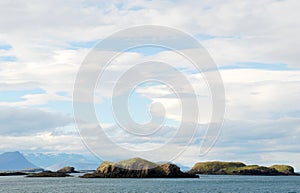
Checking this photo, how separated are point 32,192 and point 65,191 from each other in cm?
1005

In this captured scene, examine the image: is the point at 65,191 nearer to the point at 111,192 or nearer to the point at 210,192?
the point at 111,192

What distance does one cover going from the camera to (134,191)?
144 metres

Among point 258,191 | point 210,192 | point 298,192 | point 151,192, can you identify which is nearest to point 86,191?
point 151,192

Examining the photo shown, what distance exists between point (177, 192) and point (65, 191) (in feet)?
117

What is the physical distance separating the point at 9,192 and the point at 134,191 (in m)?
39.9

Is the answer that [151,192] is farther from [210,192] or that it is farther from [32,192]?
[32,192]

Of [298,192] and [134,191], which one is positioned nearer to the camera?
[134,191]

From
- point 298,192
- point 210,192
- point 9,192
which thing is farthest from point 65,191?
point 298,192

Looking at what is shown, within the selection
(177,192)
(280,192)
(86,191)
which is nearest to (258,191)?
(280,192)

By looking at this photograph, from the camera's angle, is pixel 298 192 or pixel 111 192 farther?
pixel 298 192

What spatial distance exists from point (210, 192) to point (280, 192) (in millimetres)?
24913

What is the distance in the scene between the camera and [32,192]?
484 feet

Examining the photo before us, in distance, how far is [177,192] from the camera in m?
142

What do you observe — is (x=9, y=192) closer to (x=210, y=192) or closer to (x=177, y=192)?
(x=177, y=192)
